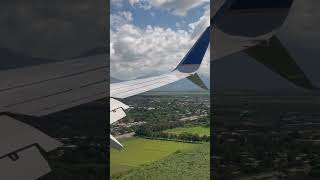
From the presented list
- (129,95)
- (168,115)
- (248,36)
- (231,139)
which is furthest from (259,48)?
(168,115)

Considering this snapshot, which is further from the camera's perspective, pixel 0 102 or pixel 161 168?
pixel 161 168

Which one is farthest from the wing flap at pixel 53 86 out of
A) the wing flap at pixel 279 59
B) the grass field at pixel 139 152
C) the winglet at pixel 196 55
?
the grass field at pixel 139 152

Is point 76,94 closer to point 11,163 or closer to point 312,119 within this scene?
point 11,163

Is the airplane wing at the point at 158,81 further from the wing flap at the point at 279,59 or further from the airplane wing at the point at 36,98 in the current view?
the wing flap at the point at 279,59

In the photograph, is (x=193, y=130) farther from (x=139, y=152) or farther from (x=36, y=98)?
(x=36, y=98)

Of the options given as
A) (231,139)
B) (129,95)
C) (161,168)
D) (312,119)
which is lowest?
(161,168)

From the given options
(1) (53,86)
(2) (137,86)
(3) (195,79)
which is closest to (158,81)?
(2) (137,86)
